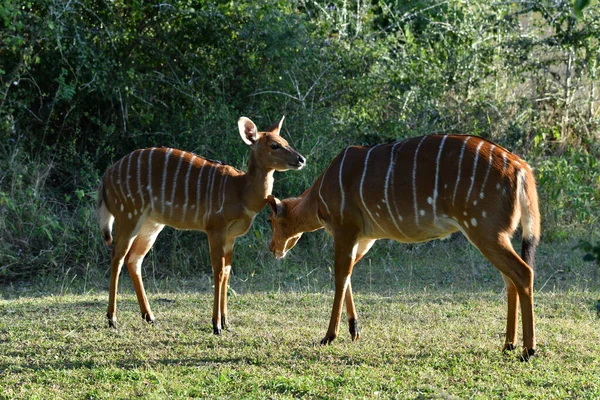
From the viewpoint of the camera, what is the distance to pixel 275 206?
6.12m

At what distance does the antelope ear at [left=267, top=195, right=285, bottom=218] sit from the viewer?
6.07 meters

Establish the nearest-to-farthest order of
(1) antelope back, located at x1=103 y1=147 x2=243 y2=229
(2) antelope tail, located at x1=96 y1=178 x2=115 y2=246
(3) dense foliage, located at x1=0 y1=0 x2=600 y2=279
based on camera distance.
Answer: (1) antelope back, located at x1=103 y1=147 x2=243 y2=229
(2) antelope tail, located at x1=96 y1=178 x2=115 y2=246
(3) dense foliage, located at x1=0 y1=0 x2=600 y2=279

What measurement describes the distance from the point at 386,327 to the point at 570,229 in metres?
3.96

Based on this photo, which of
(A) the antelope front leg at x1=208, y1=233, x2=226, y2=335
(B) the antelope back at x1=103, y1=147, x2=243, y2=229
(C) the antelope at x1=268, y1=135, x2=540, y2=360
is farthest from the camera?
(B) the antelope back at x1=103, y1=147, x2=243, y2=229

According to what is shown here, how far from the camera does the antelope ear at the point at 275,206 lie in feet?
19.9

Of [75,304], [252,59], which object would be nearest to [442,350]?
[75,304]

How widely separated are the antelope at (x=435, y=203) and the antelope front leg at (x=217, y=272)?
715 millimetres

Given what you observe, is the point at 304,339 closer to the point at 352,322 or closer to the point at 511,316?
the point at 352,322

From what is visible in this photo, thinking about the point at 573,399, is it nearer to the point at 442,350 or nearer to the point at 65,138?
the point at 442,350

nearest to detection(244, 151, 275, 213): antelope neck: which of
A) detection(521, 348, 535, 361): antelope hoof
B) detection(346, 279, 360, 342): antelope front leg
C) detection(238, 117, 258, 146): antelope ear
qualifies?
detection(238, 117, 258, 146): antelope ear

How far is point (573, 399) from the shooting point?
13.9 feet

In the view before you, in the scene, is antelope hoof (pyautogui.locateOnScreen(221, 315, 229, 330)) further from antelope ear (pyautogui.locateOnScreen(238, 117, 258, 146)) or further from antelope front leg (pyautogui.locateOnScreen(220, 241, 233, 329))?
antelope ear (pyautogui.locateOnScreen(238, 117, 258, 146))

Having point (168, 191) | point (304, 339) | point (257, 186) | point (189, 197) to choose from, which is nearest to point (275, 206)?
point (257, 186)

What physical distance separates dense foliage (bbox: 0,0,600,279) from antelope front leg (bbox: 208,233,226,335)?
2592 millimetres
